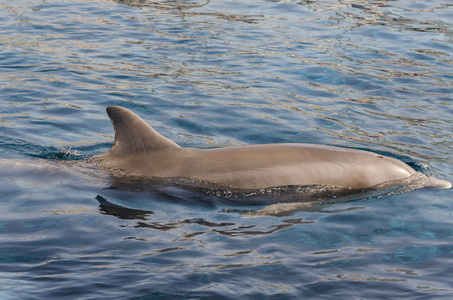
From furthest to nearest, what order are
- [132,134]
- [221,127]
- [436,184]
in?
[221,127], [436,184], [132,134]

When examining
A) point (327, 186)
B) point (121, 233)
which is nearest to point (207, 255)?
point (121, 233)

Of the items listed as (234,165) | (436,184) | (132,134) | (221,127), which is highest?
(132,134)

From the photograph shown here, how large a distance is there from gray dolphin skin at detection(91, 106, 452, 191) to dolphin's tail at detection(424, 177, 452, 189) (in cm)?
37

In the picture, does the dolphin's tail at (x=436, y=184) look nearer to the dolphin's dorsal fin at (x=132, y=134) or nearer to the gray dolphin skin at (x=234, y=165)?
the gray dolphin skin at (x=234, y=165)

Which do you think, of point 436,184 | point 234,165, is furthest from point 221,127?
point 436,184

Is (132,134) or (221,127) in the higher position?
(132,134)

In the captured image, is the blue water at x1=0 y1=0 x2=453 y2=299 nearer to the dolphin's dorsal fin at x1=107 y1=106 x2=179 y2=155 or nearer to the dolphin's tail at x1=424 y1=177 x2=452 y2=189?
the dolphin's tail at x1=424 y1=177 x2=452 y2=189

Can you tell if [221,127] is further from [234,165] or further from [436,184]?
[436,184]

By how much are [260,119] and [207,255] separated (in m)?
5.62

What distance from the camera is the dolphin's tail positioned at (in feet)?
27.7

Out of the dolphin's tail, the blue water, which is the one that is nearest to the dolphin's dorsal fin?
the blue water

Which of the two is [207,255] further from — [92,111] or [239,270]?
[92,111]

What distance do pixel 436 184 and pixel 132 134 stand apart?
417 cm

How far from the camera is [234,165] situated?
8062 millimetres
